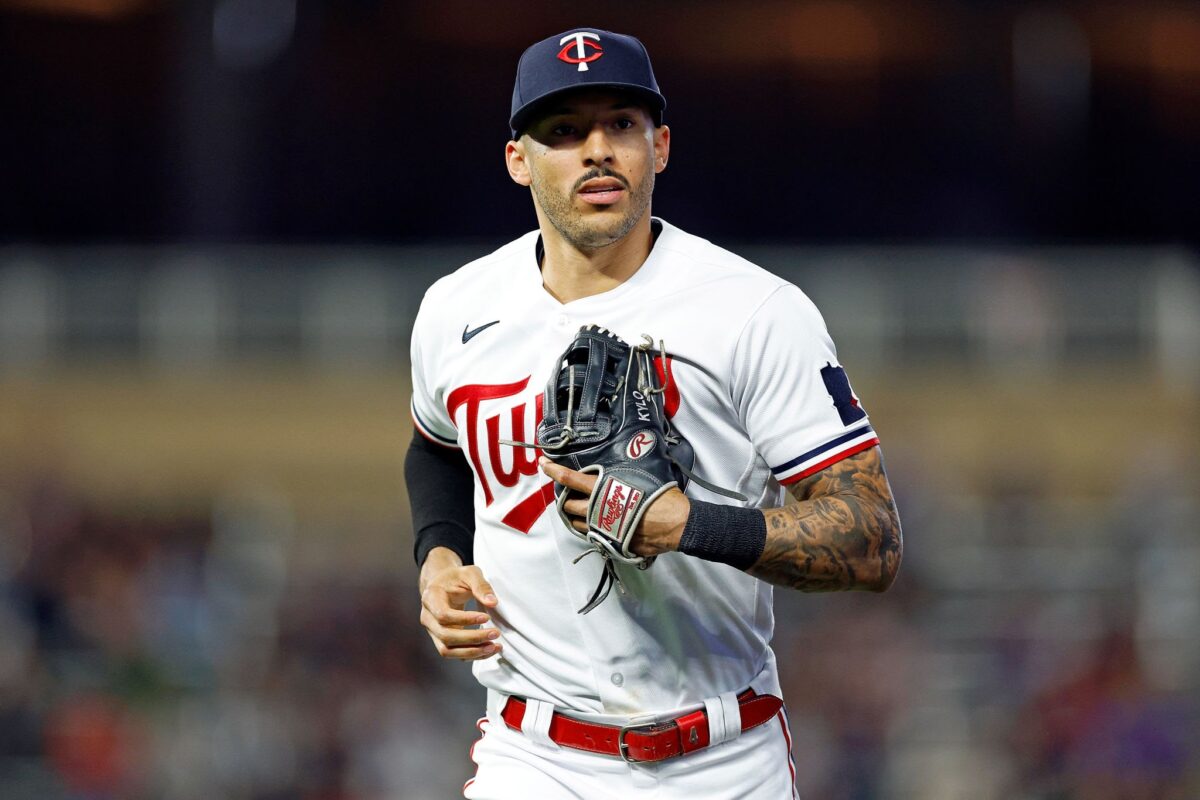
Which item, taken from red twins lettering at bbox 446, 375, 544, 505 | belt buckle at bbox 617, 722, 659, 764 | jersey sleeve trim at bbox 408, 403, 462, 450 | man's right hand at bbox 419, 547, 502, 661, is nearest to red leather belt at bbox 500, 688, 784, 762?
belt buckle at bbox 617, 722, 659, 764

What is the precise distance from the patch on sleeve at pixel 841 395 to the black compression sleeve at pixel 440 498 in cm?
106

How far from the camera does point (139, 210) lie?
18281 millimetres

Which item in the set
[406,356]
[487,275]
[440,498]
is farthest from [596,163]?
[406,356]

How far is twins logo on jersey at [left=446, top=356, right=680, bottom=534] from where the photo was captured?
3.73 metres

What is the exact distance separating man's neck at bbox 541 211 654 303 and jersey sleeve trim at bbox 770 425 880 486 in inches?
23.3

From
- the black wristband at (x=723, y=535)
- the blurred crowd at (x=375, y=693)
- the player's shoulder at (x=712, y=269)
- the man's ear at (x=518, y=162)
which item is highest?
the man's ear at (x=518, y=162)

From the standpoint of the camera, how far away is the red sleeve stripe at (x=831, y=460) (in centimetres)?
347

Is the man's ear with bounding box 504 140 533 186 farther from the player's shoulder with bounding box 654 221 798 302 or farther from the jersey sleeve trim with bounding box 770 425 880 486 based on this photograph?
the jersey sleeve trim with bounding box 770 425 880 486

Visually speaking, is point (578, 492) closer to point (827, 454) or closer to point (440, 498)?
point (827, 454)

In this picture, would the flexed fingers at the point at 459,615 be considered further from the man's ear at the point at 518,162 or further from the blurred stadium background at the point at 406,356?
the blurred stadium background at the point at 406,356

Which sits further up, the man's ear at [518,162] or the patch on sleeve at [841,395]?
the man's ear at [518,162]

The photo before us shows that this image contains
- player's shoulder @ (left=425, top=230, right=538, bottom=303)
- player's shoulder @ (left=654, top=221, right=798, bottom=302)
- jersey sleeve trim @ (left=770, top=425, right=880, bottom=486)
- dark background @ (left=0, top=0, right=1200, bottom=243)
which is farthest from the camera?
dark background @ (left=0, top=0, right=1200, bottom=243)

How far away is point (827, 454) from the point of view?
347cm

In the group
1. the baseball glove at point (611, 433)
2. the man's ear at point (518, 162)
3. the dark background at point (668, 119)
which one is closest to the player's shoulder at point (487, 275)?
the man's ear at point (518, 162)
